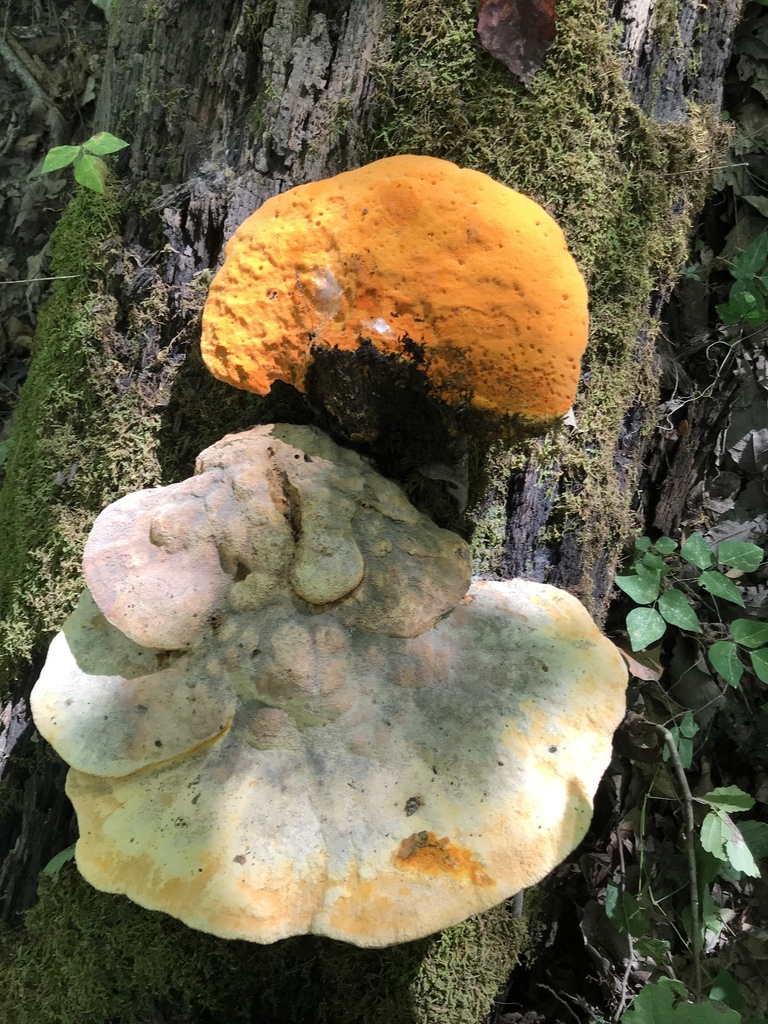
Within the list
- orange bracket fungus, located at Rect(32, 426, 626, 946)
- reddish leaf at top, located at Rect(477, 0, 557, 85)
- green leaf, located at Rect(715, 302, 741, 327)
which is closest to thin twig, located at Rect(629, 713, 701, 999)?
orange bracket fungus, located at Rect(32, 426, 626, 946)

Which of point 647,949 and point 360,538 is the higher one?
point 360,538

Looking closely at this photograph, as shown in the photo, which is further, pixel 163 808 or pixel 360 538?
pixel 360 538

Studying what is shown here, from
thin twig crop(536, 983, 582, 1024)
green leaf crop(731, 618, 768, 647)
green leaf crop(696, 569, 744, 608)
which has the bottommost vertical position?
thin twig crop(536, 983, 582, 1024)

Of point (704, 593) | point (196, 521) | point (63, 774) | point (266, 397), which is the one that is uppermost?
point (266, 397)

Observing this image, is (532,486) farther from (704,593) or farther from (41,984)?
(41,984)

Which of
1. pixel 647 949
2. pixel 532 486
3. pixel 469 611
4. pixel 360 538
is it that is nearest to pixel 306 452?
pixel 360 538

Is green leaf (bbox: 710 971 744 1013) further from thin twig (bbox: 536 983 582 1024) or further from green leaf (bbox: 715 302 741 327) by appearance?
green leaf (bbox: 715 302 741 327)

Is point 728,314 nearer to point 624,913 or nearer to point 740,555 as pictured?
point 740,555
